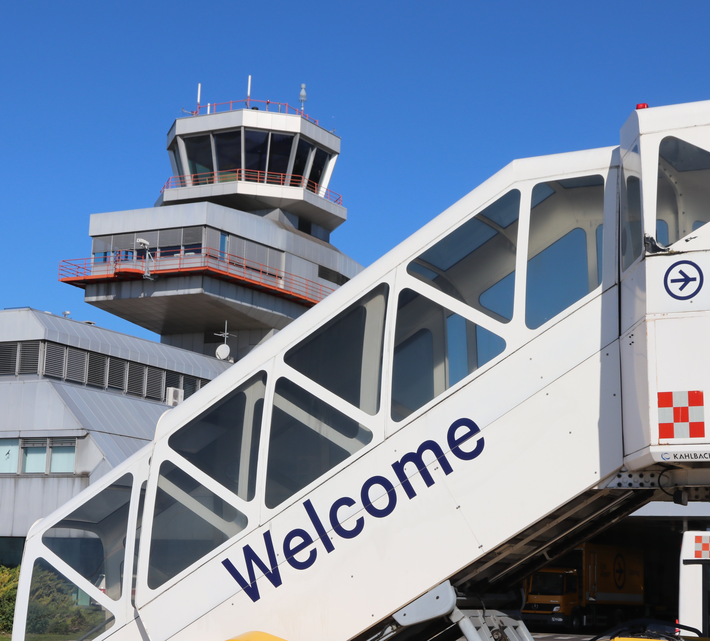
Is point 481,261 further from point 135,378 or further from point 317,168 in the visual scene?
point 317,168

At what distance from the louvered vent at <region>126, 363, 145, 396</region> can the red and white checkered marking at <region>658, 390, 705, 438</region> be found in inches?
1381

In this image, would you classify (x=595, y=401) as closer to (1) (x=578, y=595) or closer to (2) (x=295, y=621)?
(2) (x=295, y=621)

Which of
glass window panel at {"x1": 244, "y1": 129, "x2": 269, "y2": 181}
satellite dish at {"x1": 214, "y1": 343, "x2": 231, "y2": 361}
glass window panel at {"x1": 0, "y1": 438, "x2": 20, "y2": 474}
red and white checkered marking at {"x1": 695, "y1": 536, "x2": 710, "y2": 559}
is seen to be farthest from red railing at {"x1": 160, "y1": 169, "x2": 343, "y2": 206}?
red and white checkered marking at {"x1": 695, "y1": 536, "x2": 710, "y2": 559}

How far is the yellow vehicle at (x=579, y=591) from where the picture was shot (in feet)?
97.0

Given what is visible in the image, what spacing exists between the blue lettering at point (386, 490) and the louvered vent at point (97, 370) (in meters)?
32.2

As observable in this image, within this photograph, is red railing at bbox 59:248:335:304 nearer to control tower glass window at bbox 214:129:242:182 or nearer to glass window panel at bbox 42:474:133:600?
control tower glass window at bbox 214:129:242:182

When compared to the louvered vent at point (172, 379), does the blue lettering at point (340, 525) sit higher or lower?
lower

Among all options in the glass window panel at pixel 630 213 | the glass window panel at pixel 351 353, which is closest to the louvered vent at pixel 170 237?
the glass window panel at pixel 351 353

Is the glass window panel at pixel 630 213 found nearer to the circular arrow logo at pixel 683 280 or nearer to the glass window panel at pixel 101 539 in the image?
the circular arrow logo at pixel 683 280

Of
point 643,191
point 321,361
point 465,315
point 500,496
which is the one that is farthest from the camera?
point 321,361

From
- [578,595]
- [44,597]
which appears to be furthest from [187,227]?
[44,597]

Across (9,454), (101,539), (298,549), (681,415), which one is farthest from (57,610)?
(9,454)

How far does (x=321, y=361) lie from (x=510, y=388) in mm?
1426

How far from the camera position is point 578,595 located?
29922 millimetres
